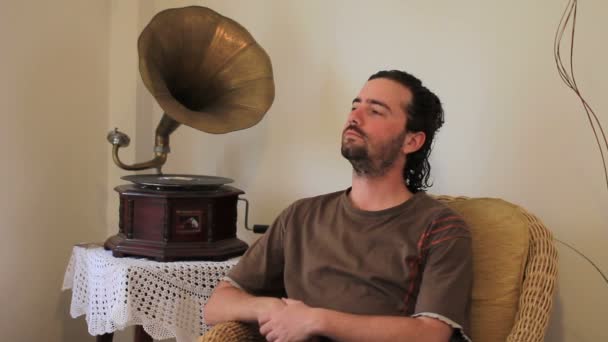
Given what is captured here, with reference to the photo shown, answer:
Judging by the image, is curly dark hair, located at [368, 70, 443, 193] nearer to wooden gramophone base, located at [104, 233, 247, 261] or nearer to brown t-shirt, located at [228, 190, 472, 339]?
brown t-shirt, located at [228, 190, 472, 339]

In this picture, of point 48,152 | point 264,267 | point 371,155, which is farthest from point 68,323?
point 371,155

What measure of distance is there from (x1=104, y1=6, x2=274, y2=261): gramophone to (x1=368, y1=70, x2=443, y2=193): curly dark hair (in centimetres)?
52

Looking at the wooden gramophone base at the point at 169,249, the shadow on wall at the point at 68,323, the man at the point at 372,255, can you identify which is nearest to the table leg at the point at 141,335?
the wooden gramophone base at the point at 169,249

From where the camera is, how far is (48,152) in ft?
6.23

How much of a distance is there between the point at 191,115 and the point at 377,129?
0.60m

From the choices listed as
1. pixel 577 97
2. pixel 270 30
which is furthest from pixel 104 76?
pixel 577 97

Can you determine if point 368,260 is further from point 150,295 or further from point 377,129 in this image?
point 150,295

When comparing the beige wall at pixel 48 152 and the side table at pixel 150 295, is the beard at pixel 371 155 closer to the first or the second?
the side table at pixel 150 295

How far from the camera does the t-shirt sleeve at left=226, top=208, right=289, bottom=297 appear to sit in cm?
130

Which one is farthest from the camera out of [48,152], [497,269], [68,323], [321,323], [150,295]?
[68,323]

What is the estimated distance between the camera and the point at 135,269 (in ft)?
4.69

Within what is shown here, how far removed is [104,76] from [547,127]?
1594mm

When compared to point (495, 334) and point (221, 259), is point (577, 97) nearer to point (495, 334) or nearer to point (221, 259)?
point (495, 334)

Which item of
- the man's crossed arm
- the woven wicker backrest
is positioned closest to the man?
the man's crossed arm
